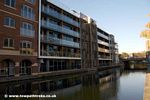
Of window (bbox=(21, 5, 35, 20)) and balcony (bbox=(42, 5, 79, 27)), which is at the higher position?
balcony (bbox=(42, 5, 79, 27))

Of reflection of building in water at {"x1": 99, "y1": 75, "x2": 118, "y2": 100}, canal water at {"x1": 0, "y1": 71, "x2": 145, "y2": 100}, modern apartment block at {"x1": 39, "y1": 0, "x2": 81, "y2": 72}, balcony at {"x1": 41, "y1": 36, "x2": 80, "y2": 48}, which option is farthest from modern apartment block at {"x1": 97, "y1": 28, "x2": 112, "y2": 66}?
canal water at {"x1": 0, "y1": 71, "x2": 145, "y2": 100}

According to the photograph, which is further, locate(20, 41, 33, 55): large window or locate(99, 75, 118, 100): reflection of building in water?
locate(20, 41, 33, 55): large window

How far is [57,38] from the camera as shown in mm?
46375

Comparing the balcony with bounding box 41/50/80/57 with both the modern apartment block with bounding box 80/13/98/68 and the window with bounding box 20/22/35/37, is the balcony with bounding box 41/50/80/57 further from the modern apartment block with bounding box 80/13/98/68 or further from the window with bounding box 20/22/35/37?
the modern apartment block with bounding box 80/13/98/68

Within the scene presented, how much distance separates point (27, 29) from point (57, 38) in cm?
1089

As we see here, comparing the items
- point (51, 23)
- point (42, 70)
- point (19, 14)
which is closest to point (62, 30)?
point (51, 23)

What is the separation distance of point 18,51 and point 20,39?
2.06 m

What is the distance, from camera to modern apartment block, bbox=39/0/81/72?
4203 cm

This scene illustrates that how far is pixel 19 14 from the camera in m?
34.6

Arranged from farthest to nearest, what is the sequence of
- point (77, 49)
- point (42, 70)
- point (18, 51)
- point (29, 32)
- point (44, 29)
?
point (77, 49) < point (44, 29) < point (42, 70) < point (29, 32) < point (18, 51)

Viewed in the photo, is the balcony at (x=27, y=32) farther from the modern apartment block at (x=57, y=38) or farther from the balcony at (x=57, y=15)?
the balcony at (x=57, y=15)

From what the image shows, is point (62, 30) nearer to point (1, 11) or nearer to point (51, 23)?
point (51, 23)

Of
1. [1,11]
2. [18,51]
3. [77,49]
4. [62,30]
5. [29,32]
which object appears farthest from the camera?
[77,49]

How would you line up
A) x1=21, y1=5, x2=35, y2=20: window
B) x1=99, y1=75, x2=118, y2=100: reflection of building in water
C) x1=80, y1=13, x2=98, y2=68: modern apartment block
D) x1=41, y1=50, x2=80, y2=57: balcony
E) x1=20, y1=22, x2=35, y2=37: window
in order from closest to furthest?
x1=99, y1=75, x2=118, y2=100: reflection of building in water
x1=20, y1=22, x2=35, y2=37: window
x1=21, y1=5, x2=35, y2=20: window
x1=41, y1=50, x2=80, y2=57: balcony
x1=80, y1=13, x2=98, y2=68: modern apartment block
